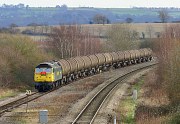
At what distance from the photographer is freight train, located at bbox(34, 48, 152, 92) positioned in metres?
41.2

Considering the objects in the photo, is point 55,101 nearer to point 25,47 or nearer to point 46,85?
point 46,85

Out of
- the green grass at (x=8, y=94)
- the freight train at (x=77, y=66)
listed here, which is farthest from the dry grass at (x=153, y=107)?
the green grass at (x=8, y=94)

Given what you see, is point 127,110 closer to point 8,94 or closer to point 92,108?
point 92,108

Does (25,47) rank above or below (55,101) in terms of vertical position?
above

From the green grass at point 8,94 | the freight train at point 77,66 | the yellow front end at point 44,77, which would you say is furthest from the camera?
the freight train at point 77,66

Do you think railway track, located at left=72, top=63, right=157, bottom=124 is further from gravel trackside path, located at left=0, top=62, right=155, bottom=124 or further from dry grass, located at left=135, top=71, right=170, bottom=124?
dry grass, located at left=135, top=71, right=170, bottom=124

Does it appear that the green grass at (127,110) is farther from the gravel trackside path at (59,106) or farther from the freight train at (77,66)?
the freight train at (77,66)

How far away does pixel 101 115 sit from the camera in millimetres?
26984

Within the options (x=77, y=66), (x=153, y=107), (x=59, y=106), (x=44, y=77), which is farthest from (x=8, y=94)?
(x=153, y=107)

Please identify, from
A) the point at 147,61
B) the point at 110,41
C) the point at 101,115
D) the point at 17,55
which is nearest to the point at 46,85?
the point at 17,55

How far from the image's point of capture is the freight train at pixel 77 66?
4119cm

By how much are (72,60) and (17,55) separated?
6.09 metres

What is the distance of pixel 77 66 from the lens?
5203 centimetres

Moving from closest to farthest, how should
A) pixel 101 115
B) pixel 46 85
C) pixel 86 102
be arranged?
pixel 101 115 → pixel 86 102 → pixel 46 85
